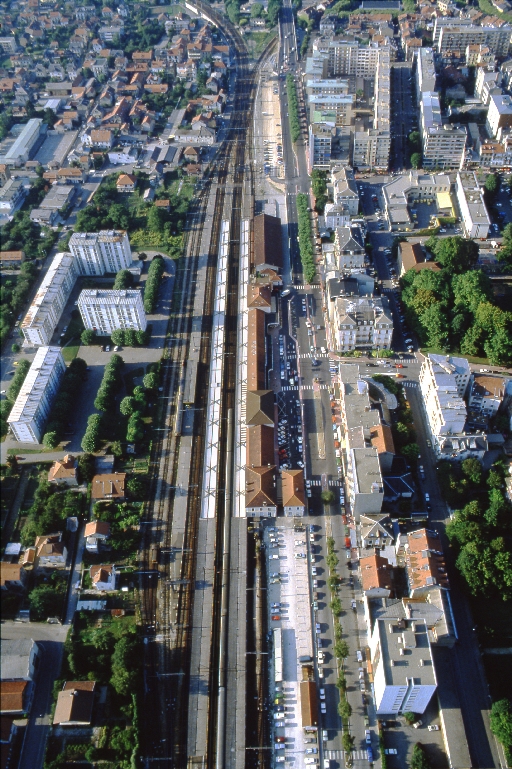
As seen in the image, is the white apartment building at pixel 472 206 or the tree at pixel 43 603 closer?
the tree at pixel 43 603

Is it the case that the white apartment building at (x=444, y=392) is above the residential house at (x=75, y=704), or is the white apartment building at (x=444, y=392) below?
above

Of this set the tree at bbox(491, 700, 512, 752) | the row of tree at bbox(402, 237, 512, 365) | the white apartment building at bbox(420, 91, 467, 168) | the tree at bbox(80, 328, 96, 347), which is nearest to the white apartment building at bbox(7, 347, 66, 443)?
the tree at bbox(80, 328, 96, 347)

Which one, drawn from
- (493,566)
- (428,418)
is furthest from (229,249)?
(493,566)

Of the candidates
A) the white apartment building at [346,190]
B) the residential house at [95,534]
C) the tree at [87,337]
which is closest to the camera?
the residential house at [95,534]

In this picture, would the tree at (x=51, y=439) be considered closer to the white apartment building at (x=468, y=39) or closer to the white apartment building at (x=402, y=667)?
the white apartment building at (x=402, y=667)

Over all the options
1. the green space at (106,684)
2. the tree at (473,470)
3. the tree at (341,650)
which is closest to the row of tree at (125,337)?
→ the green space at (106,684)

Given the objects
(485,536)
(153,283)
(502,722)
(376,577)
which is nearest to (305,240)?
(153,283)

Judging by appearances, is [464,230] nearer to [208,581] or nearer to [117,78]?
[208,581]

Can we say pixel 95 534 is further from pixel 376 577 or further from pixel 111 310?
pixel 111 310
